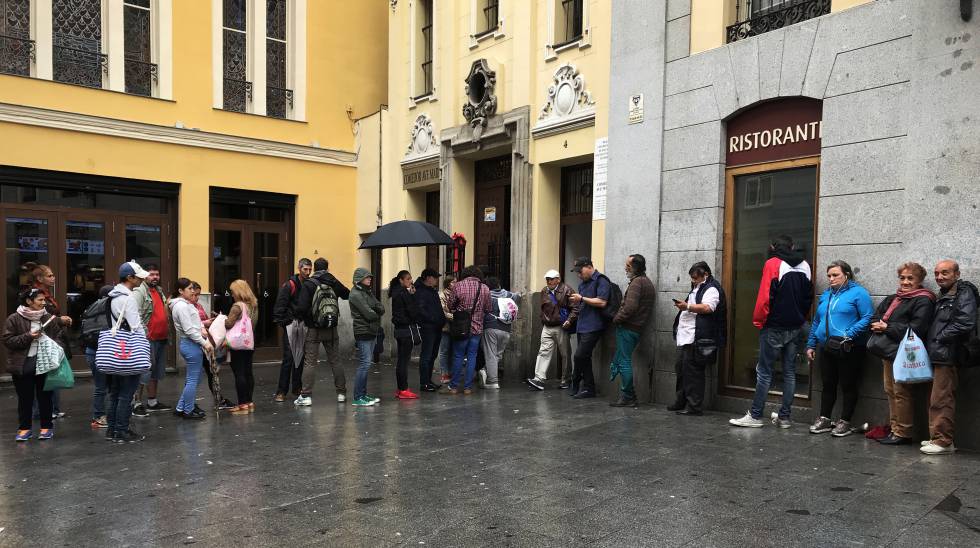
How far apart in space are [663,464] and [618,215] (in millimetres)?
4560

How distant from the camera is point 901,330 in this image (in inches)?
269

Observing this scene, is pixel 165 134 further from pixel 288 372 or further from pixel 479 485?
pixel 479 485

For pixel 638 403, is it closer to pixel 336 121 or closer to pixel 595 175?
pixel 595 175

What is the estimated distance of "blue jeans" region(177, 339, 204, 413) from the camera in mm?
8617

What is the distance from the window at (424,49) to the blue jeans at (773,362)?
9035 mm

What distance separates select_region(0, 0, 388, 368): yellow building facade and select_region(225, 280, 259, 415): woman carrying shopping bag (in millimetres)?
5255

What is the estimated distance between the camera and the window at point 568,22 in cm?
1149

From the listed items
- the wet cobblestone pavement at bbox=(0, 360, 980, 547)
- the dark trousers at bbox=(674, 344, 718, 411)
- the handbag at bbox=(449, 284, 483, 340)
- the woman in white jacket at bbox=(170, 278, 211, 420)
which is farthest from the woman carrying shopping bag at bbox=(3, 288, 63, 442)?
the dark trousers at bbox=(674, 344, 718, 411)

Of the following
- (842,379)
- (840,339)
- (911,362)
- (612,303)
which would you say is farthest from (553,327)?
(911,362)

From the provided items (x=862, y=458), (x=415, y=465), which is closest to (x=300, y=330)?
(x=415, y=465)

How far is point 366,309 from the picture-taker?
31.3ft

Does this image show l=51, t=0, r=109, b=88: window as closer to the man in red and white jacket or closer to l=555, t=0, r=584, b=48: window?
l=555, t=0, r=584, b=48: window

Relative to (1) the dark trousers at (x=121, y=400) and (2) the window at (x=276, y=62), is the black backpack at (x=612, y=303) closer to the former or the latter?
(1) the dark trousers at (x=121, y=400)

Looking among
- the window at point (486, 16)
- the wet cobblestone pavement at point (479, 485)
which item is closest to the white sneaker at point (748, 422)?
the wet cobblestone pavement at point (479, 485)
